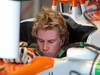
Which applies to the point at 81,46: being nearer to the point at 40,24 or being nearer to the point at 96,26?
the point at 40,24

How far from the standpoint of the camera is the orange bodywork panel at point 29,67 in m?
0.63

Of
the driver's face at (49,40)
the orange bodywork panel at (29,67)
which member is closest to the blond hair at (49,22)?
the driver's face at (49,40)

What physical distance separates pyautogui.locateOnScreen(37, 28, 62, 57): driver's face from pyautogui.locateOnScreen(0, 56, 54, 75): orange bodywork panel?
0.36m

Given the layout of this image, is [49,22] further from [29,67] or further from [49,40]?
[29,67]

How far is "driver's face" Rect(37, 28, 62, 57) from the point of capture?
3.70 feet

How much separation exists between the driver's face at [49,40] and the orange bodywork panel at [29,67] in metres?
0.36

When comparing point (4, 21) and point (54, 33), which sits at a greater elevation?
point (4, 21)

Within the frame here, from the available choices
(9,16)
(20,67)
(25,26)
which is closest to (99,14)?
(25,26)

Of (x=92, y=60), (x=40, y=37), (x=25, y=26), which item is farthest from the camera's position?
(x=25, y=26)

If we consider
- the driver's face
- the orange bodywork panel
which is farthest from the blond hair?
the orange bodywork panel

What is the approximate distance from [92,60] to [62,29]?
470 millimetres

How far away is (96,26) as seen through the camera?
137cm

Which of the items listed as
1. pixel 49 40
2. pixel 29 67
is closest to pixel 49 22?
pixel 49 40

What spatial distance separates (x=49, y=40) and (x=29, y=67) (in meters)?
0.49
